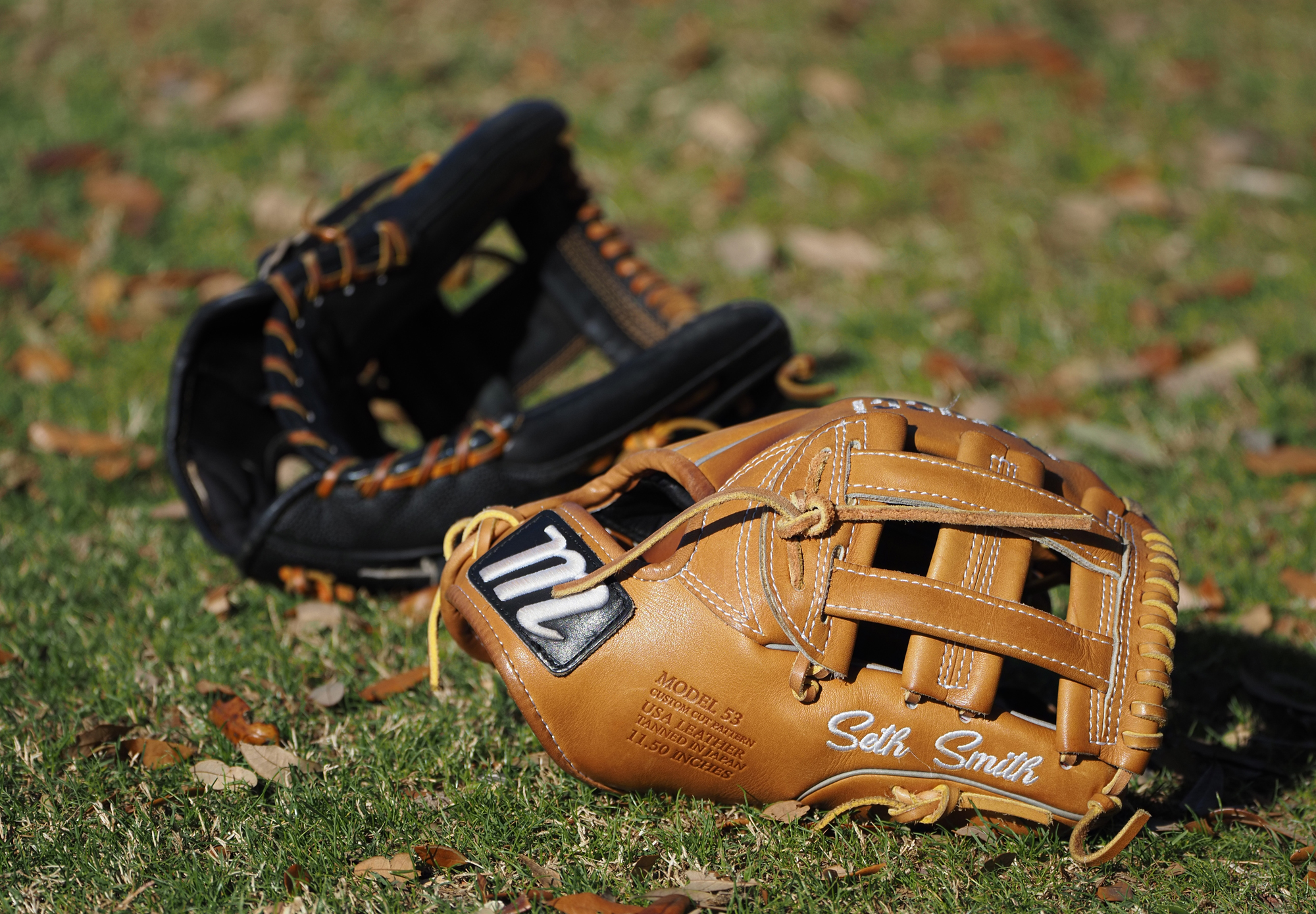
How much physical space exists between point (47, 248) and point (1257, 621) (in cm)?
436

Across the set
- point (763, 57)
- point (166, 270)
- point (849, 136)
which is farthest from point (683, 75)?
point (166, 270)

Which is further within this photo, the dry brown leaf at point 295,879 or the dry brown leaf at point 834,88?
the dry brown leaf at point 834,88

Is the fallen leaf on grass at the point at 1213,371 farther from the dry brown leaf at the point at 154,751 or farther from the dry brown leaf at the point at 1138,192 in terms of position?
the dry brown leaf at the point at 154,751

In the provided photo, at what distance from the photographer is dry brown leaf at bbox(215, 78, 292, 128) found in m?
5.11

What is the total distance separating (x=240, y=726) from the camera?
233 cm

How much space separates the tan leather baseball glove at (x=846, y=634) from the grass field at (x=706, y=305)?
7.7 inches

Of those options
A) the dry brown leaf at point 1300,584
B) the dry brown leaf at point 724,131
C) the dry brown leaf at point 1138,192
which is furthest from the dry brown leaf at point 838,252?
the dry brown leaf at point 1300,584

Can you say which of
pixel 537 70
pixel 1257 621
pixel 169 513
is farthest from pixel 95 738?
pixel 537 70

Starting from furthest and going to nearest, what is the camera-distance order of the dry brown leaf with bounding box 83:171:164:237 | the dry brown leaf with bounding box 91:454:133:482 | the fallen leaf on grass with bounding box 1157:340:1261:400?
the dry brown leaf with bounding box 83:171:164:237 → the fallen leaf on grass with bounding box 1157:340:1261:400 → the dry brown leaf with bounding box 91:454:133:482

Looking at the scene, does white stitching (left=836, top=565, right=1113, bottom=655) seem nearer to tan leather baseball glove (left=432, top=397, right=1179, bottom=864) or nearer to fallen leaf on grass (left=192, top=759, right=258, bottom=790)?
tan leather baseball glove (left=432, top=397, right=1179, bottom=864)

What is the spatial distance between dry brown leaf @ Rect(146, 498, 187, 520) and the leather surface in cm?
142

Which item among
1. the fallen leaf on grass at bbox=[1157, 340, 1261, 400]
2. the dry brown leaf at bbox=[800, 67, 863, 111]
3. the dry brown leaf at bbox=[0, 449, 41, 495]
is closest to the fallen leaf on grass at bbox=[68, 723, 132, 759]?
the dry brown leaf at bbox=[0, 449, 41, 495]

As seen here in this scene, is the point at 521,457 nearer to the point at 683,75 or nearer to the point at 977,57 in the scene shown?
the point at 683,75

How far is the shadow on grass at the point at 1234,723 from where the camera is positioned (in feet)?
7.45
